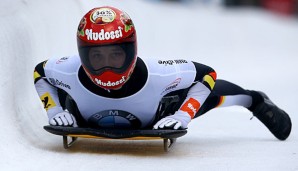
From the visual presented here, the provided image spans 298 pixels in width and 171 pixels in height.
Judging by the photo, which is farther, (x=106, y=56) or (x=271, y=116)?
(x=271, y=116)

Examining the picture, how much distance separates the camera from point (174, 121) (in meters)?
4.97

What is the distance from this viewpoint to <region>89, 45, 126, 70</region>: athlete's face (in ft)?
16.0

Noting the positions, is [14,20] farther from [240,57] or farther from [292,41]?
[292,41]

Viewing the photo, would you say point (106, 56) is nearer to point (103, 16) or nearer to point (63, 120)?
point (103, 16)

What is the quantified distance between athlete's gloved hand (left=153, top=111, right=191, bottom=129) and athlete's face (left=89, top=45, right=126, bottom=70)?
51cm

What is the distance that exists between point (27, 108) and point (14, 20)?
36.8 inches

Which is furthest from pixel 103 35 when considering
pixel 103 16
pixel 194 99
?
pixel 194 99

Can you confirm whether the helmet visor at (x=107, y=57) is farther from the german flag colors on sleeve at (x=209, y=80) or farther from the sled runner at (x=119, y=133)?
the german flag colors on sleeve at (x=209, y=80)

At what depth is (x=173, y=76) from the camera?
536 cm

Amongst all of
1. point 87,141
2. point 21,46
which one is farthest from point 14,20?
point 87,141

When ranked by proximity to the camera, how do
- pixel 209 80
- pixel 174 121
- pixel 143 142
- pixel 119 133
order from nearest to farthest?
pixel 119 133
pixel 174 121
pixel 209 80
pixel 143 142

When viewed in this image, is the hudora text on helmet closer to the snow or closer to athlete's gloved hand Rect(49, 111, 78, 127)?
athlete's gloved hand Rect(49, 111, 78, 127)

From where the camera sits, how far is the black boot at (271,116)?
619cm

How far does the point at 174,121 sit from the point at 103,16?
0.90m
